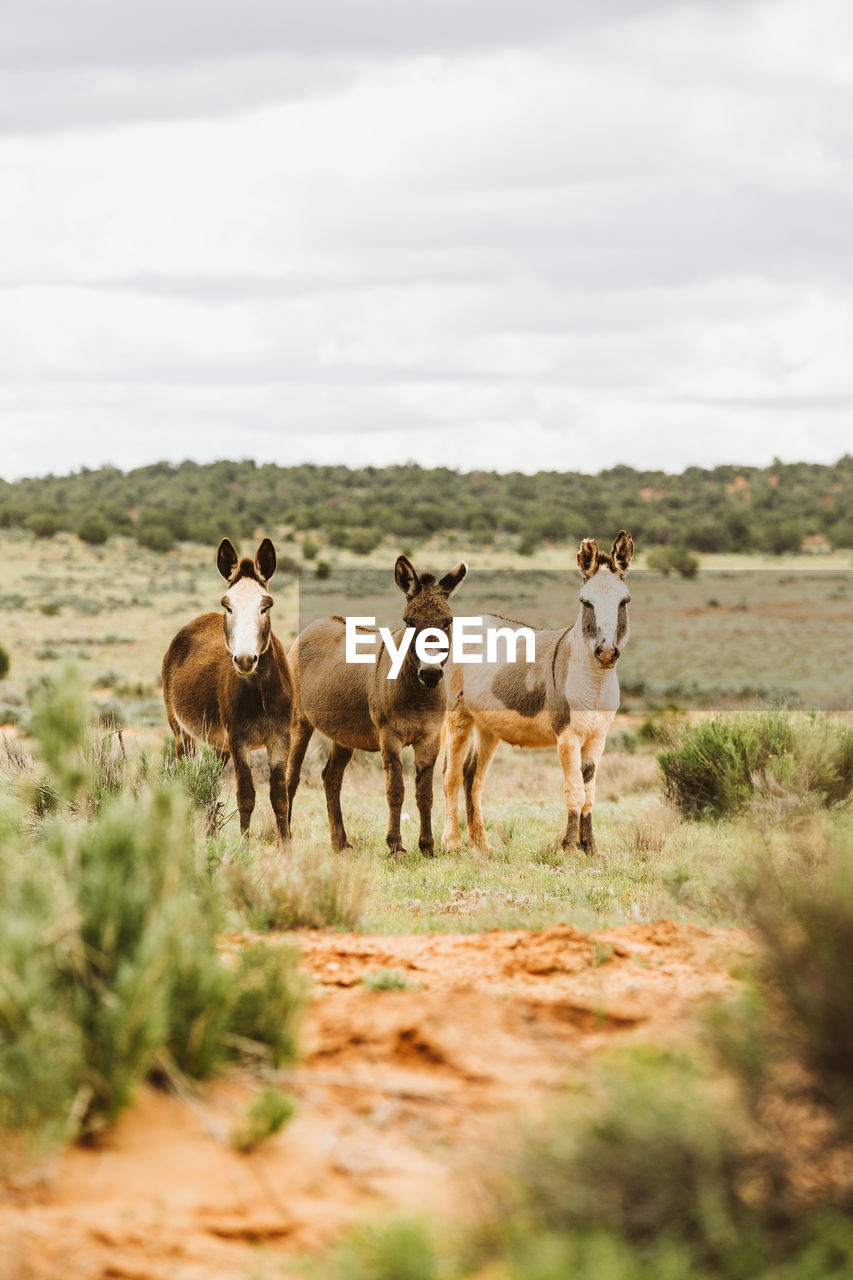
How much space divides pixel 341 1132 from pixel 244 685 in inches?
261

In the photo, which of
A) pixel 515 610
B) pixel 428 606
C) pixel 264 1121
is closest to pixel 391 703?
pixel 428 606

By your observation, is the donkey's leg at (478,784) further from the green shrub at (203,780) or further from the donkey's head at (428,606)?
the green shrub at (203,780)

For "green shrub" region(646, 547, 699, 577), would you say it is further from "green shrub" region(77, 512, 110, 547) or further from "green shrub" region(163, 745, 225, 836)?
"green shrub" region(163, 745, 225, 836)

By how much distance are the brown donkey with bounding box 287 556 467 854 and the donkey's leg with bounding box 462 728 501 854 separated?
697 millimetres

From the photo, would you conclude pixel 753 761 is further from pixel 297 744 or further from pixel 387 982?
pixel 387 982

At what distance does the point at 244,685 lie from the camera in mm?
10484

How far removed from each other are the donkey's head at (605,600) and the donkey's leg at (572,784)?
0.83 meters

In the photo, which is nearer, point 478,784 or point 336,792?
point 336,792

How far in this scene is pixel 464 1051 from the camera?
4.65 meters

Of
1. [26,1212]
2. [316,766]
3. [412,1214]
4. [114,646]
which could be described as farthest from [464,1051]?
[114,646]

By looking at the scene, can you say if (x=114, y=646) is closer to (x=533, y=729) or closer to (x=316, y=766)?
(x=316, y=766)

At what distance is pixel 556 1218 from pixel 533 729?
345 inches

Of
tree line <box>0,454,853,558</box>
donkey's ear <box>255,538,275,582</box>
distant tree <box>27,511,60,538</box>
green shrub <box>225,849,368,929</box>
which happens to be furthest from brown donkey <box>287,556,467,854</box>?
distant tree <box>27,511,60,538</box>

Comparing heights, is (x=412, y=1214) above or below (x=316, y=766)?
above
